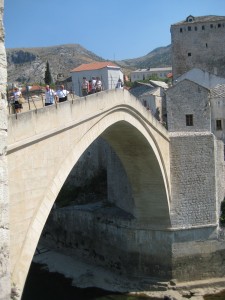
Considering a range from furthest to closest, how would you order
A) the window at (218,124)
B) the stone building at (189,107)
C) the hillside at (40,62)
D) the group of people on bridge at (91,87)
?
1. the hillside at (40,62)
2. the window at (218,124)
3. the stone building at (189,107)
4. the group of people on bridge at (91,87)

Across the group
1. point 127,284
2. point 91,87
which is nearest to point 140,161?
point 127,284

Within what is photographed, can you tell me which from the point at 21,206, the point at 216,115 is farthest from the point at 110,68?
the point at 21,206

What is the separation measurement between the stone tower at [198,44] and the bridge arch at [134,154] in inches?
716

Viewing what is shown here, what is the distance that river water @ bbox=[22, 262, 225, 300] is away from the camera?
19.3m

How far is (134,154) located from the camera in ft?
61.9

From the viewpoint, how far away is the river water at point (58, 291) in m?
19.3

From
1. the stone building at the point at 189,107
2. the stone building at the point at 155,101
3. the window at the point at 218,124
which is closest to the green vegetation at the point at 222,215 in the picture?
the stone building at the point at 189,107

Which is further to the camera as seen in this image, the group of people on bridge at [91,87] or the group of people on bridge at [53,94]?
the group of people on bridge at [91,87]

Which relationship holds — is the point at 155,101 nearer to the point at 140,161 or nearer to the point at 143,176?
the point at 143,176

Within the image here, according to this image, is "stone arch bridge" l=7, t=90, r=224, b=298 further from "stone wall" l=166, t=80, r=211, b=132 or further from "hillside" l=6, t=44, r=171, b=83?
"hillside" l=6, t=44, r=171, b=83

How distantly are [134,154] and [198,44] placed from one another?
66.0ft

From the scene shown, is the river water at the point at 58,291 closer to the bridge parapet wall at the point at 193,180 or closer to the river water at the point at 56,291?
the river water at the point at 56,291

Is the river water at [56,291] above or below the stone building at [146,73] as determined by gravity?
below

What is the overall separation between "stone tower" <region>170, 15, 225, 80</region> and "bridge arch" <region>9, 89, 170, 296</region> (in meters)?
18.2
